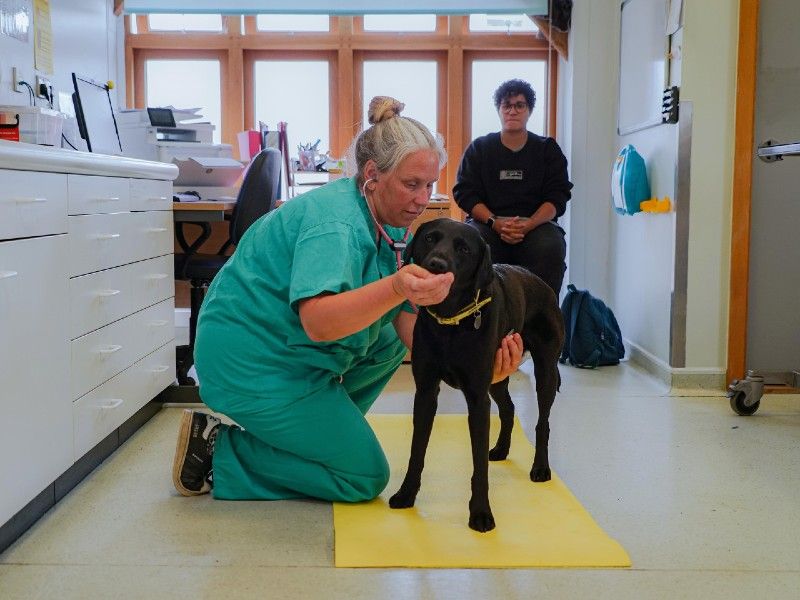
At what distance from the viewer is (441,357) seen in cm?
191

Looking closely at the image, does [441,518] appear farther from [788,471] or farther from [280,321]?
[788,471]

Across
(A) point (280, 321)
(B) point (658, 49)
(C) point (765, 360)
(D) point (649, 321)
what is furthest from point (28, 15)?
(C) point (765, 360)

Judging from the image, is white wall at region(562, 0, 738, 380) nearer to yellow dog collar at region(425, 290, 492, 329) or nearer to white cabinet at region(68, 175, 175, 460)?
yellow dog collar at region(425, 290, 492, 329)

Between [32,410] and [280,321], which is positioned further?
[280,321]

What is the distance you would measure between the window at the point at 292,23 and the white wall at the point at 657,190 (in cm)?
137

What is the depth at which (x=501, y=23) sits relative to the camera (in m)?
4.87

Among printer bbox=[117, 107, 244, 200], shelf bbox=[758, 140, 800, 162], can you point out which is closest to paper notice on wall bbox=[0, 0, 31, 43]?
printer bbox=[117, 107, 244, 200]

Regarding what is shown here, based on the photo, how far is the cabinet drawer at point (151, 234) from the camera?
2649 mm

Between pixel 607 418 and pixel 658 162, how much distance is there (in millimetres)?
1260

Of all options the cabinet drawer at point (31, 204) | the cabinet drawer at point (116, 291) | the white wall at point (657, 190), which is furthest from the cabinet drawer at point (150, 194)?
the white wall at point (657, 190)

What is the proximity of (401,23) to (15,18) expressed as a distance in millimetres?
2142

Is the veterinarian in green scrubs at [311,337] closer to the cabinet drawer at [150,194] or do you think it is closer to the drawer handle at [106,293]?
the drawer handle at [106,293]

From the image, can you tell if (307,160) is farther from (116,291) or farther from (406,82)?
(116,291)

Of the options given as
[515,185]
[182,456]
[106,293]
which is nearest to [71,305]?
[106,293]
